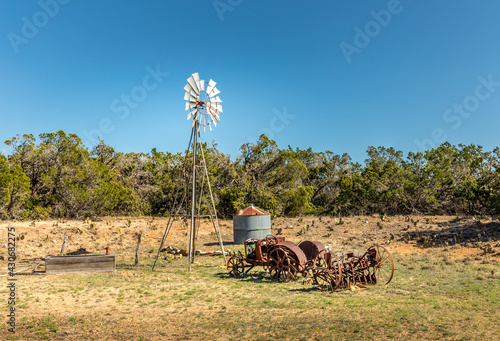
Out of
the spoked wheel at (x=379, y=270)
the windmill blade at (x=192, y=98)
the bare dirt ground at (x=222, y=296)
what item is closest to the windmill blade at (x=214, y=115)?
the windmill blade at (x=192, y=98)

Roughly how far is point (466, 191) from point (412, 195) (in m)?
4.33

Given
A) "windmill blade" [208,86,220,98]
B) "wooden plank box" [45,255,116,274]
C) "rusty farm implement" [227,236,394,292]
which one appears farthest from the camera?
"windmill blade" [208,86,220,98]

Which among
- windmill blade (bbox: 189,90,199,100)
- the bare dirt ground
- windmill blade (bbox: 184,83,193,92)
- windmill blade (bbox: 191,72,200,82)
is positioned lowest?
the bare dirt ground

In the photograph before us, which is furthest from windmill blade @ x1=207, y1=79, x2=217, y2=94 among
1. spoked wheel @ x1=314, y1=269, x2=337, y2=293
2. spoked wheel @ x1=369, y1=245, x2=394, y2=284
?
spoked wheel @ x1=369, y1=245, x2=394, y2=284

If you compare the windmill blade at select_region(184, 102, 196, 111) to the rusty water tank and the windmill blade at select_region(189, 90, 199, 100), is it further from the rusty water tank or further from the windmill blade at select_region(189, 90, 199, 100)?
the rusty water tank

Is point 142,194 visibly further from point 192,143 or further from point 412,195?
Answer: point 412,195

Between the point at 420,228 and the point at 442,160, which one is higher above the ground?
the point at 442,160

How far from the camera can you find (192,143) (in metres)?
16.8

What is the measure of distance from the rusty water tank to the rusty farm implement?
7333 mm

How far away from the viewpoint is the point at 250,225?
2222 centimetres

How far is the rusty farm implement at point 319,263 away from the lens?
37.5 ft

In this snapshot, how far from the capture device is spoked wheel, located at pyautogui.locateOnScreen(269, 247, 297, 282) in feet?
41.7

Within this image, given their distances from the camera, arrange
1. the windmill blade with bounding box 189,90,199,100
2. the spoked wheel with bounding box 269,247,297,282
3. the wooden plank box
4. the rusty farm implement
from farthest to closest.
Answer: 1. the windmill blade with bounding box 189,90,199,100
2. the wooden plank box
3. the spoked wheel with bounding box 269,247,297,282
4. the rusty farm implement

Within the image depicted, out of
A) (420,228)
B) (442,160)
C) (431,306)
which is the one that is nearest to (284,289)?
(431,306)
